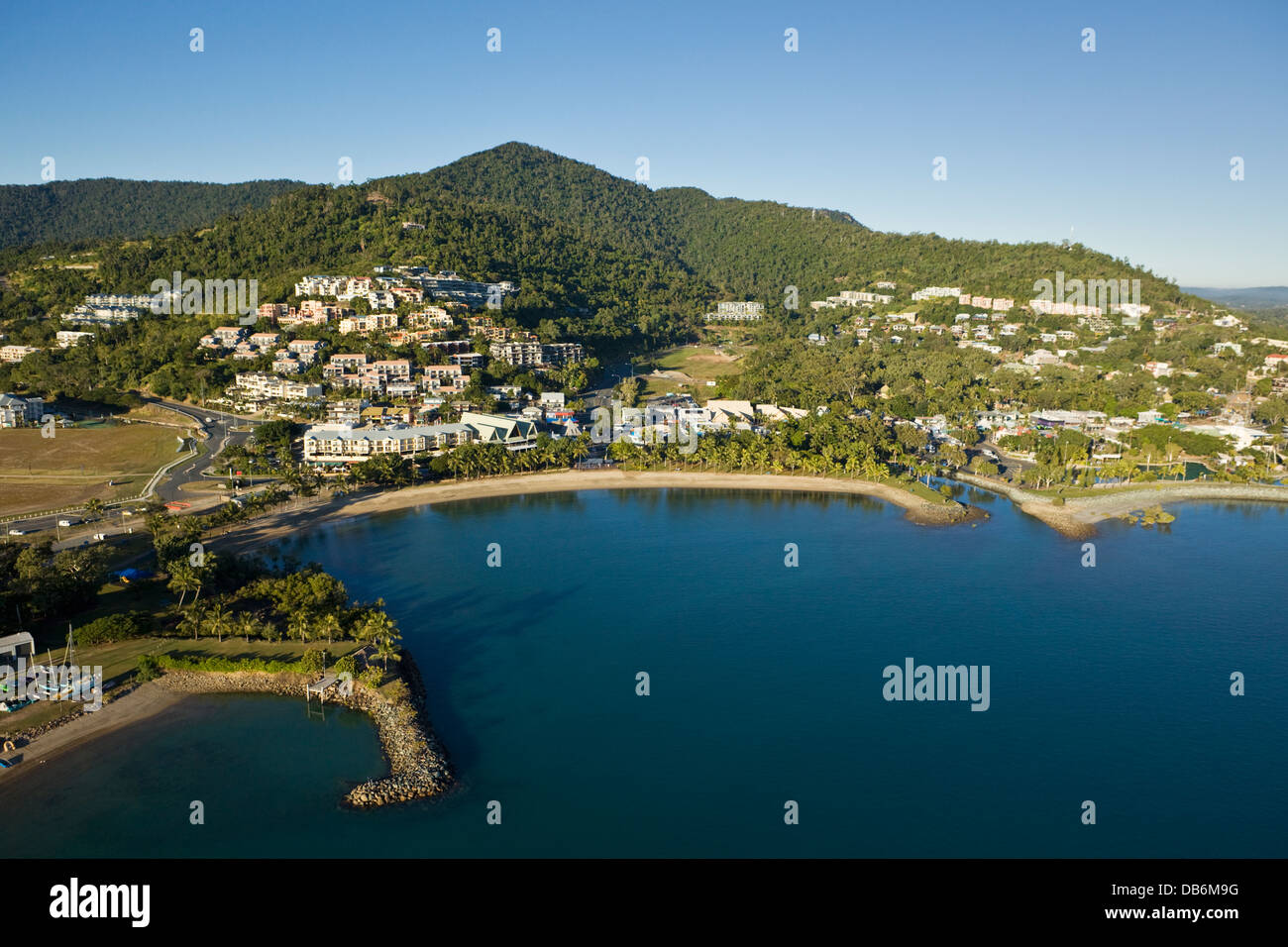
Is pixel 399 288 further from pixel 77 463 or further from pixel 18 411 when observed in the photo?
pixel 77 463

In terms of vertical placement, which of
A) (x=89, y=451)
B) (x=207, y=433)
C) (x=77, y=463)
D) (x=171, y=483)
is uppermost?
(x=207, y=433)

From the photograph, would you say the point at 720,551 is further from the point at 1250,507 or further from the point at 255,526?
the point at 1250,507

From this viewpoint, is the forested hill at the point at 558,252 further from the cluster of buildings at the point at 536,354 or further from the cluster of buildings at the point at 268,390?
the cluster of buildings at the point at 268,390

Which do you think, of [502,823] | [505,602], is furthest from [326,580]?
[502,823]

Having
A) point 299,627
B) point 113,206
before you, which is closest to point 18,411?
point 299,627

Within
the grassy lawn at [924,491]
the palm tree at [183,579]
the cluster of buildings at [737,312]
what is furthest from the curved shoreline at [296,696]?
the cluster of buildings at [737,312]

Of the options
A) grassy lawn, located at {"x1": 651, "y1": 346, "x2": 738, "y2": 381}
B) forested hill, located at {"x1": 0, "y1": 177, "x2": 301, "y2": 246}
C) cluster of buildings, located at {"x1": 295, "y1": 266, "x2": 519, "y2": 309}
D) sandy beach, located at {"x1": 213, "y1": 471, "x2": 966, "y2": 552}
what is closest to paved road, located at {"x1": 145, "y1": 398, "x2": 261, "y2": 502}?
sandy beach, located at {"x1": 213, "y1": 471, "x2": 966, "y2": 552}
